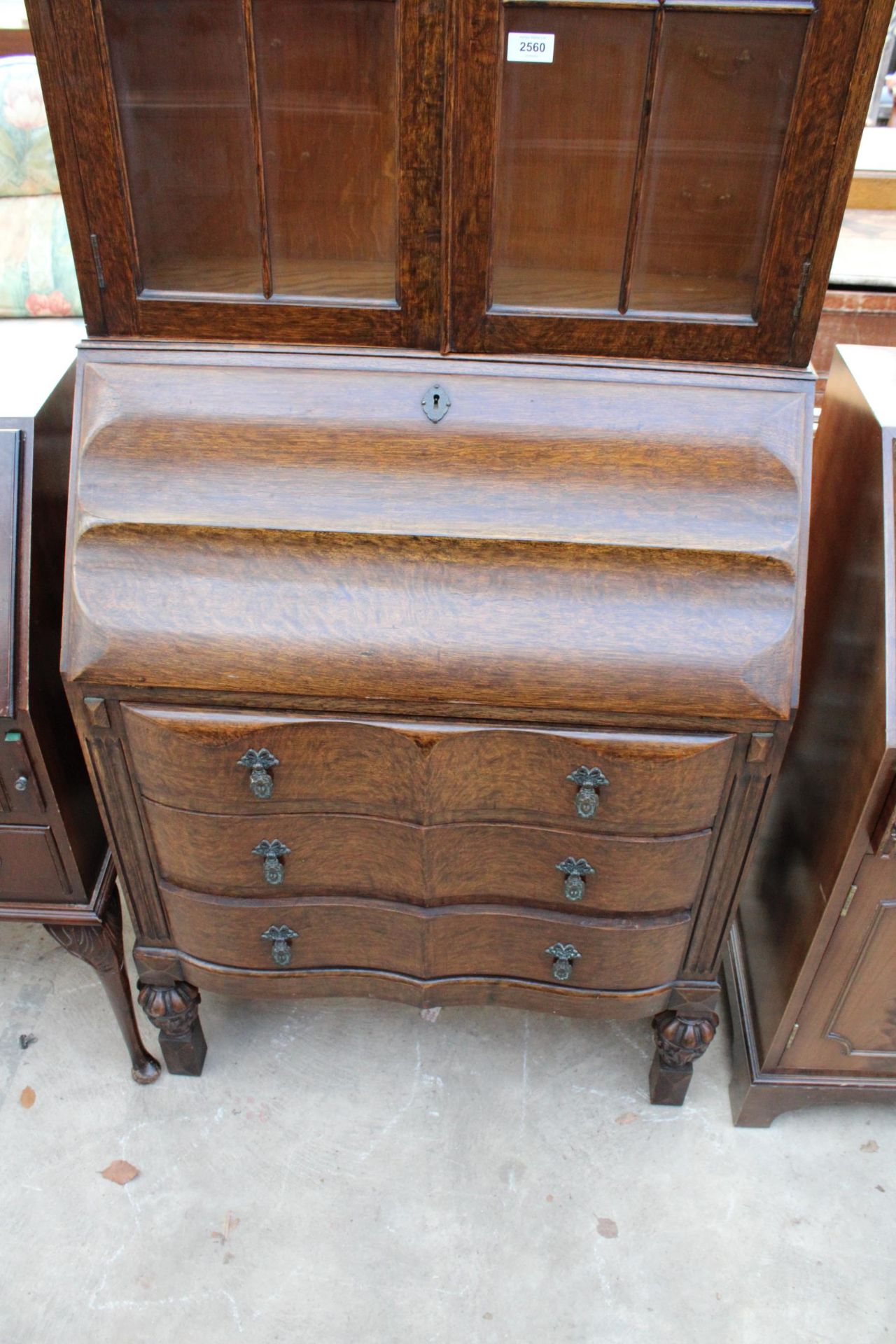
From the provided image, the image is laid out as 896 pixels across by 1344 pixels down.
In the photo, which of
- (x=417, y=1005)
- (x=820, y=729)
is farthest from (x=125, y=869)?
(x=820, y=729)

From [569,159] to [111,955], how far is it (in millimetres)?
1575

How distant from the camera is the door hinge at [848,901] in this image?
5.12ft

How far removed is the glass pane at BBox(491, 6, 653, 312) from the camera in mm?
1175

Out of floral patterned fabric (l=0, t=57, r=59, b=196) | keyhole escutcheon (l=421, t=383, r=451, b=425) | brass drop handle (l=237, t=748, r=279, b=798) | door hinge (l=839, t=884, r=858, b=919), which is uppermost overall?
floral patterned fabric (l=0, t=57, r=59, b=196)

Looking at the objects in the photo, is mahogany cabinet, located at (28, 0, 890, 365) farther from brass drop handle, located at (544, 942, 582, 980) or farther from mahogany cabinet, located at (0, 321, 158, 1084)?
brass drop handle, located at (544, 942, 582, 980)

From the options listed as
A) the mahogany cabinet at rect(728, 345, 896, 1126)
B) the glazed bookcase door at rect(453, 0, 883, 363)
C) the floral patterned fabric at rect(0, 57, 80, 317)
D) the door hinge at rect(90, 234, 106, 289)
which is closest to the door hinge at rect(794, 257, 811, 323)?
the glazed bookcase door at rect(453, 0, 883, 363)

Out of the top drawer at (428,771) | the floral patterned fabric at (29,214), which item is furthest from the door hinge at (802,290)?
the floral patterned fabric at (29,214)

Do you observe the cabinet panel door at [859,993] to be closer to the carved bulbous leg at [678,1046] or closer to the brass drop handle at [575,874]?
the carved bulbous leg at [678,1046]

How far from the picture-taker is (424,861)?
5.09 feet

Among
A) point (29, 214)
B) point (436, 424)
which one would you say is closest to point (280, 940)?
point (436, 424)

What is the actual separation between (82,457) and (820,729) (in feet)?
4.22

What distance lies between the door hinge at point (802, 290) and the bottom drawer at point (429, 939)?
3.12ft

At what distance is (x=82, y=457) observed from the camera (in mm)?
1380

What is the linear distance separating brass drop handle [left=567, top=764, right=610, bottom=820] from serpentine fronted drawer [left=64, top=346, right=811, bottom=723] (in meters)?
0.11
